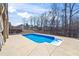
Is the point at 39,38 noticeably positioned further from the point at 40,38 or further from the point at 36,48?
the point at 36,48

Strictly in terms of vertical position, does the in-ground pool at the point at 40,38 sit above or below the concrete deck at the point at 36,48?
above

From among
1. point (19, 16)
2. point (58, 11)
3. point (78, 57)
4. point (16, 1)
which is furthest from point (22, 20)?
point (78, 57)

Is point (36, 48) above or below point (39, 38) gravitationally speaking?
below

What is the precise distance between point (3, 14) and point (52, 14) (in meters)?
0.81

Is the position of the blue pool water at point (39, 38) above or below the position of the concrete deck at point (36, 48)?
above

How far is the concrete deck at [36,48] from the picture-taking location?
3.80m

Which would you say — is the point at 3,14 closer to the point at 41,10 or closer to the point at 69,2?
the point at 41,10

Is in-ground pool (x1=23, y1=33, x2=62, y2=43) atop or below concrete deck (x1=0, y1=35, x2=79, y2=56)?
atop

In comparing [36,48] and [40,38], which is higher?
[40,38]

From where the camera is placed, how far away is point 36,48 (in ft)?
12.6

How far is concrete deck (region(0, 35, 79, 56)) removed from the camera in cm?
380

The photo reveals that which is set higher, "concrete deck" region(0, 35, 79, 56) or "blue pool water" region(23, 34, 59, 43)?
"blue pool water" region(23, 34, 59, 43)

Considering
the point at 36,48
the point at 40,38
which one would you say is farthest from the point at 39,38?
the point at 36,48

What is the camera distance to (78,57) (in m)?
3.80
